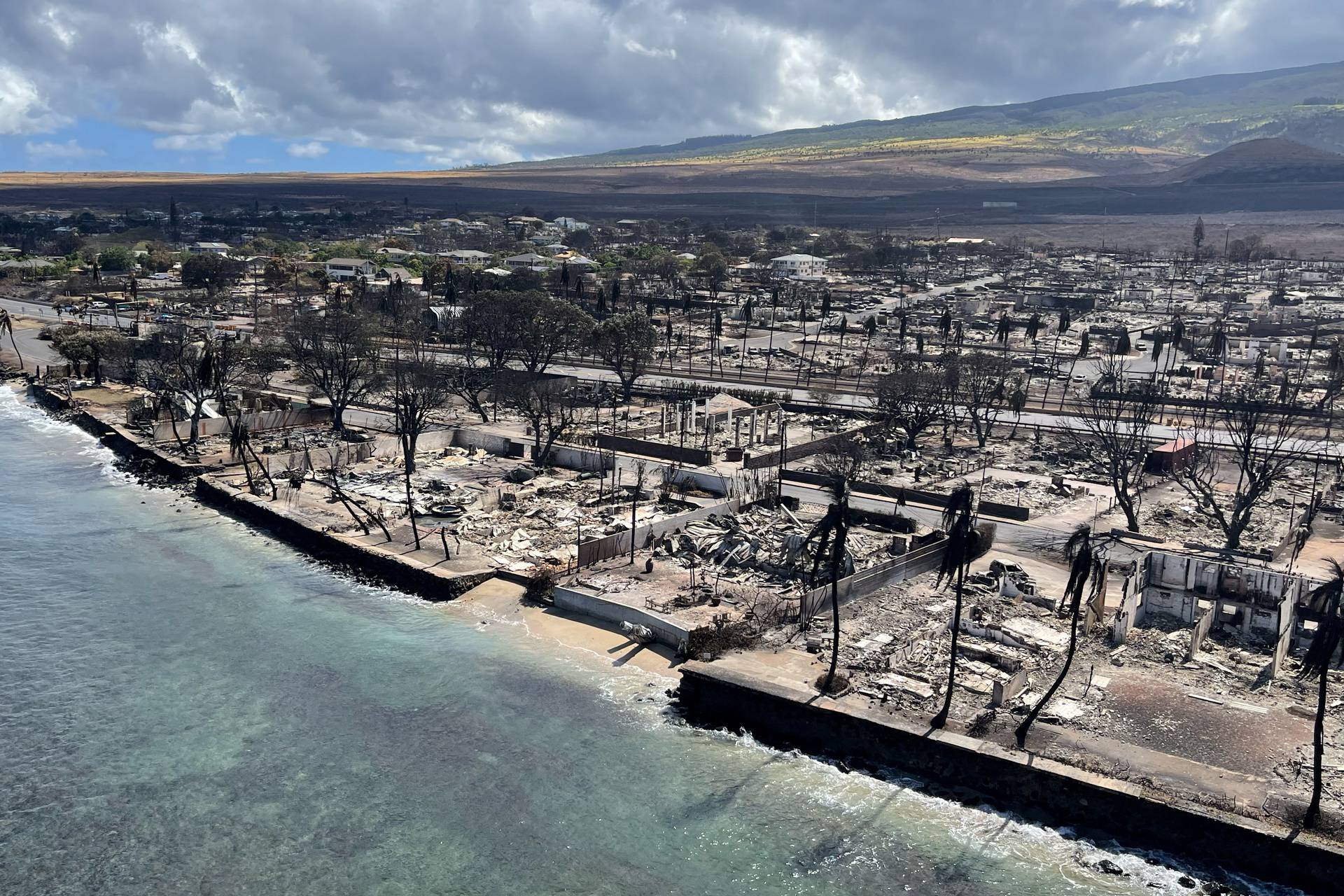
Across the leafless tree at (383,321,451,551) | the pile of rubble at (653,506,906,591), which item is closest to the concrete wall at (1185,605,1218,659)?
the pile of rubble at (653,506,906,591)

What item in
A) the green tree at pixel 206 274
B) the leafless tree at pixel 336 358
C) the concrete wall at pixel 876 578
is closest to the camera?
the concrete wall at pixel 876 578

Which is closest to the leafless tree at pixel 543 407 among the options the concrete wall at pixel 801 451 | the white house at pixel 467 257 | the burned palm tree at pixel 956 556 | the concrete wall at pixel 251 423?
the concrete wall at pixel 801 451

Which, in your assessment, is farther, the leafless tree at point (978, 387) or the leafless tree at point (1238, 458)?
the leafless tree at point (978, 387)

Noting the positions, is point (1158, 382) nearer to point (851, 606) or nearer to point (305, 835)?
point (851, 606)

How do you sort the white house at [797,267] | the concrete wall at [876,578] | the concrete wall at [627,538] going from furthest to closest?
the white house at [797,267]
the concrete wall at [627,538]
the concrete wall at [876,578]

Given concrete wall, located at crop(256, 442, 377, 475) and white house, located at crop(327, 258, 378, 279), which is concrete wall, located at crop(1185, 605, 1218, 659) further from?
white house, located at crop(327, 258, 378, 279)

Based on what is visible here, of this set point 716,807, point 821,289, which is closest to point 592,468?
point 716,807

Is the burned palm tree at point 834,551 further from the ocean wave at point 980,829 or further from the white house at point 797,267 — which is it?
the white house at point 797,267

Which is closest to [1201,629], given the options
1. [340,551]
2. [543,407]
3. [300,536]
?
[340,551]
